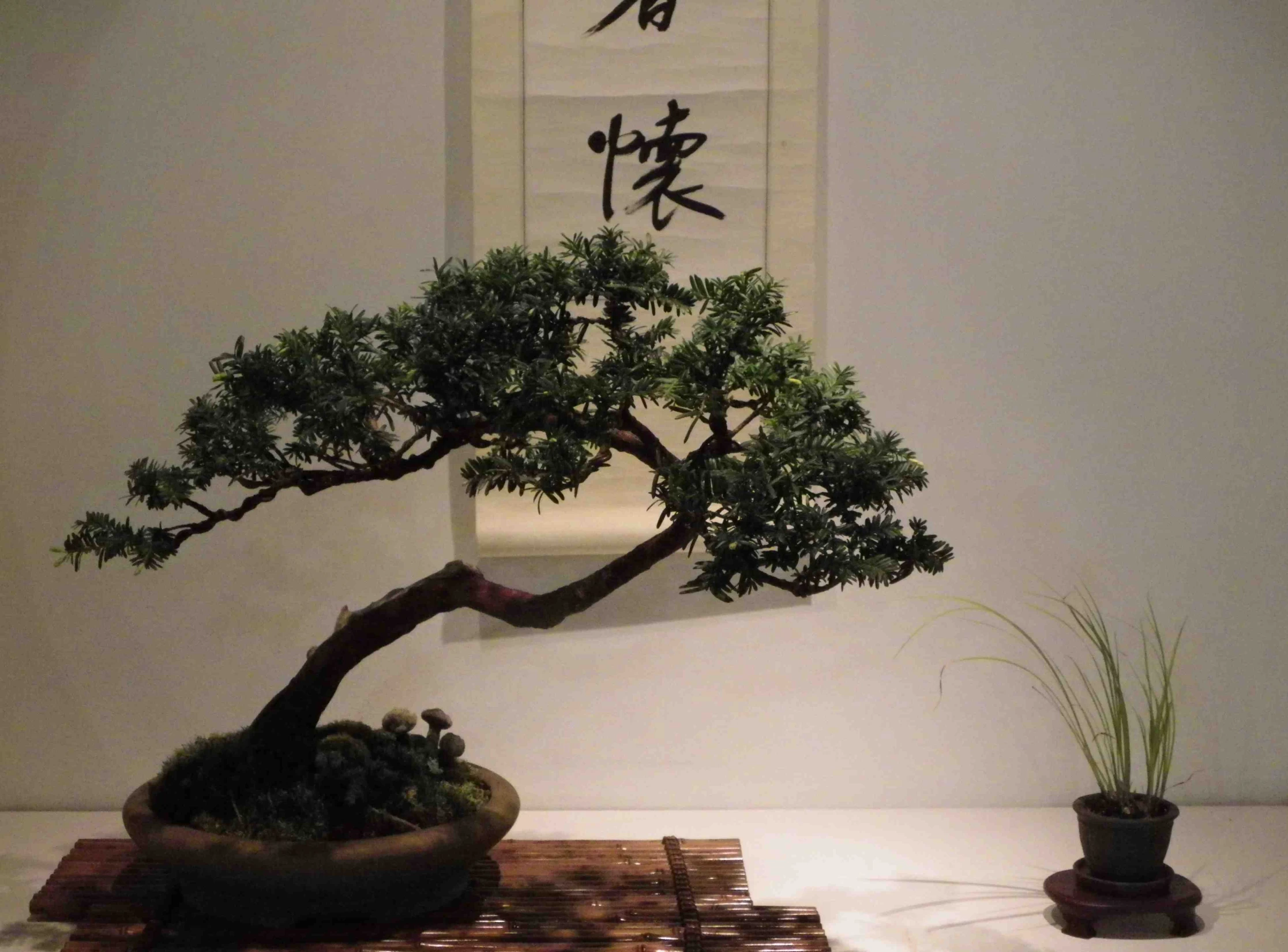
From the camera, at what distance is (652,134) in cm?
267

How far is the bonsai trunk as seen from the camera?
1.98 metres

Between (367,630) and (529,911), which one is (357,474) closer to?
(367,630)

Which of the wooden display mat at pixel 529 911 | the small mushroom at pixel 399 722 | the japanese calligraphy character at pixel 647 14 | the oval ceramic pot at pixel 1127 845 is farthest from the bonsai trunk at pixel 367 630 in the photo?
the japanese calligraphy character at pixel 647 14

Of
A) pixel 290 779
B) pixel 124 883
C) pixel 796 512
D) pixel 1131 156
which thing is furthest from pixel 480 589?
pixel 1131 156

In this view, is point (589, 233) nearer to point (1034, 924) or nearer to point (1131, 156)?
point (1131, 156)

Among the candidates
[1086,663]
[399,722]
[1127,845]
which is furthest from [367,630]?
[1086,663]

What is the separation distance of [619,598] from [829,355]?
67cm

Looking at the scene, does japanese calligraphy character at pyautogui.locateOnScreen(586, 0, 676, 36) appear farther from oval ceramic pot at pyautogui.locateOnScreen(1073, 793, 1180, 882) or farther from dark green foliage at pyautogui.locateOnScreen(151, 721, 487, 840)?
oval ceramic pot at pyautogui.locateOnScreen(1073, 793, 1180, 882)

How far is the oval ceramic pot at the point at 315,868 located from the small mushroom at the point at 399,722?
23 cm

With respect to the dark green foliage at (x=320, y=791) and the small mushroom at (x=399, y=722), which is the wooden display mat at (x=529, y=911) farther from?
the small mushroom at (x=399, y=722)

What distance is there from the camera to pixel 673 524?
183cm

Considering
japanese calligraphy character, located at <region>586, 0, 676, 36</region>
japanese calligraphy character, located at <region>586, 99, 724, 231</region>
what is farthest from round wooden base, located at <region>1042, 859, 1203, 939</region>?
japanese calligraphy character, located at <region>586, 0, 676, 36</region>

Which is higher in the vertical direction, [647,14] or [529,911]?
[647,14]

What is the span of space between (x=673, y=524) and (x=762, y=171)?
1.09 m
